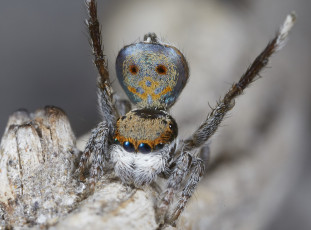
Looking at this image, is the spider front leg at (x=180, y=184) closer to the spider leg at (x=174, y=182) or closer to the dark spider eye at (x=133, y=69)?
the spider leg at (x=174, y=182)

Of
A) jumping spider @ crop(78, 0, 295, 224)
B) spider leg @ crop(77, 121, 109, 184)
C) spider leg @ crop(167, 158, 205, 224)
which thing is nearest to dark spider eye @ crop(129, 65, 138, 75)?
jumping spider @ crop(78, 0, 295, 224)

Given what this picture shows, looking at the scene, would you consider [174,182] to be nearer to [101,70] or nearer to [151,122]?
[151,122]

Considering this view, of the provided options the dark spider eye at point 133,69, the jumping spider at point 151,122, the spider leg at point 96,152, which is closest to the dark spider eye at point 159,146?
the jumping spider at point 151,122

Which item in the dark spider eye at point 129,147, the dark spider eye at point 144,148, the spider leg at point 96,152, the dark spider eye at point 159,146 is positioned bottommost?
the spider leg at point 96,152

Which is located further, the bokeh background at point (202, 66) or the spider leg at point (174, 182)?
the bokeh background at point (202, 66)

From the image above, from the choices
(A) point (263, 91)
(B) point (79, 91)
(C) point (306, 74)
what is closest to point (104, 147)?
(A) point (263, 91)

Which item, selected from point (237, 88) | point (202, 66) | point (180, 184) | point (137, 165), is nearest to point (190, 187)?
point (180, 184)
